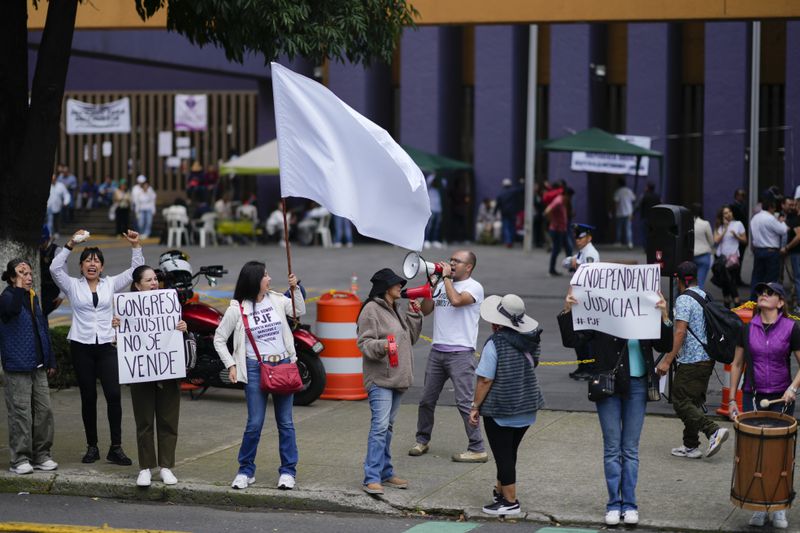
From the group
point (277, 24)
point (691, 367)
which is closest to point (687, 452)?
point (691, 367)

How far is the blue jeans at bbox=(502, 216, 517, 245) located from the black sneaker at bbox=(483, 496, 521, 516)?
77.0 ft

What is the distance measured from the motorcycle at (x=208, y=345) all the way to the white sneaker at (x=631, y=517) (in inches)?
179

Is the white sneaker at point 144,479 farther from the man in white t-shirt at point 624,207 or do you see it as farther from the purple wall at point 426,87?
the purple wall at point 426,87

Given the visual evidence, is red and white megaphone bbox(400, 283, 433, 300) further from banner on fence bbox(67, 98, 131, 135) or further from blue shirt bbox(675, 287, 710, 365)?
banner on fence bbox(67, 98, 131, 135)

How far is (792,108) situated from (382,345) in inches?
951

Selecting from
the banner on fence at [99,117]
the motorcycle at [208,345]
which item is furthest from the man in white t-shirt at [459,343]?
the banner on fence at [99,117]

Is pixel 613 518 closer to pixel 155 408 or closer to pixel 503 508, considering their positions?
pixel 503 508

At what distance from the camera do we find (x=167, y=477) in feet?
31.4

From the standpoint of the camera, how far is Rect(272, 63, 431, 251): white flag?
382 inches

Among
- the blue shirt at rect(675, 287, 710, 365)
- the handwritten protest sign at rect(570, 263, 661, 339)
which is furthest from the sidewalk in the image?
the handwritten protest sign at rect(570, 263, 661, 339)

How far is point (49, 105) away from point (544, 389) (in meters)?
5.88

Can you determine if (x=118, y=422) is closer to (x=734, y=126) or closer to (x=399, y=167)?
(x=399, y=167)

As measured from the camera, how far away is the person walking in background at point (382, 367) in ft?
30.7

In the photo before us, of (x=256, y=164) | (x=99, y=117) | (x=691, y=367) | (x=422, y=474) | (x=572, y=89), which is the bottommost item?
(x=422, y=474)
